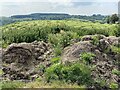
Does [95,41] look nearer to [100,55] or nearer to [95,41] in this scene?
[95,41]

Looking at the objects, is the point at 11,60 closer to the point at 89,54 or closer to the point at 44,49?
the point at 44,49

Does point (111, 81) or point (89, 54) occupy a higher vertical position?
point (89, 54)

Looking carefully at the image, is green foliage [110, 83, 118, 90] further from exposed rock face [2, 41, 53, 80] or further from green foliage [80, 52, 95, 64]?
exposed rock face [2, 41, 53, 80]

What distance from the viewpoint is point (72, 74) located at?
11.4m

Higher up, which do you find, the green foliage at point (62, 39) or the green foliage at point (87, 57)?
the green foliage at point (62, 39)

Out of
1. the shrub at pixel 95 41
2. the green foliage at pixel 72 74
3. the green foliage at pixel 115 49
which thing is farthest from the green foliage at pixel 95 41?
the green foliage at pixel 72 74

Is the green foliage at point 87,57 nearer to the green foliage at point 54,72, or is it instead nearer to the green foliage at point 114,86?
the green foliage at point 54,72

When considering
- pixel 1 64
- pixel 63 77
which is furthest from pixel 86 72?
pixel 1 64

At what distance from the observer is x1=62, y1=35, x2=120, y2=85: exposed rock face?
40.0 ft

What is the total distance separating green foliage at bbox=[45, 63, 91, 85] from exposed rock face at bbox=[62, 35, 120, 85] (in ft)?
1.48

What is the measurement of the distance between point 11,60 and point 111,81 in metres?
4.39

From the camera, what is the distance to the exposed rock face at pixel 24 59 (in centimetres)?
1302

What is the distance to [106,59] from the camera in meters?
13.4

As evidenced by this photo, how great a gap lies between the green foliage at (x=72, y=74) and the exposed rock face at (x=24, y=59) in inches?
51.8
